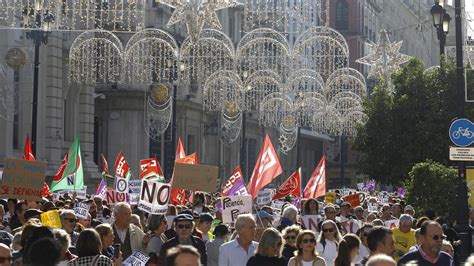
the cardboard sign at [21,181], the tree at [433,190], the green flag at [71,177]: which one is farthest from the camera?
the green flag at [71,177]

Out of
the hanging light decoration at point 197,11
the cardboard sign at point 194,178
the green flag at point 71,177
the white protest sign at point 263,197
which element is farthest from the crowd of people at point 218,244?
the hanging light decoration at point 197,11

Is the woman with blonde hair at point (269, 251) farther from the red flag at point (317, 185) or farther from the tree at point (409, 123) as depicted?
the tree at point (409, 123)

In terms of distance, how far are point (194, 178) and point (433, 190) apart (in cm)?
630

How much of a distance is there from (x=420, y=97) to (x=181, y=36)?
14873 millimetres

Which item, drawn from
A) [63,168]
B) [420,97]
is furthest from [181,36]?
[63,168]

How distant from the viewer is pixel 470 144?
22.3 metres

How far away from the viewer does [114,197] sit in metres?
22.9

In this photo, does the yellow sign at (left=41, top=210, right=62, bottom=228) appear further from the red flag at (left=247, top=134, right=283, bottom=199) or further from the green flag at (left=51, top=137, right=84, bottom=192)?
the green flag at (left=51, top=137, right=84, bottom=192)

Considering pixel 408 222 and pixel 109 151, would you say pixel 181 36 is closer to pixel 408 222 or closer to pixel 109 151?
pixel 109 151

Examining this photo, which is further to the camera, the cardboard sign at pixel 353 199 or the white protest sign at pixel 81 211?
the cardboard sign at pixel 353 199

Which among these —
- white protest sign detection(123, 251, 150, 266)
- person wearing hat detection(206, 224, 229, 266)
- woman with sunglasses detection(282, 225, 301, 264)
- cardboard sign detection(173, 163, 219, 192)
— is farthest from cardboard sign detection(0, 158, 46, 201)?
white protest sign detection(123, 251, 150, 266)

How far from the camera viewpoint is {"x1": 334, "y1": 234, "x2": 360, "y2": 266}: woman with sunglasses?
1084cm

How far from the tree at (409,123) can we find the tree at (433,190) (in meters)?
15.3

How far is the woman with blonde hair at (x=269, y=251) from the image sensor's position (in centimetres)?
1086
